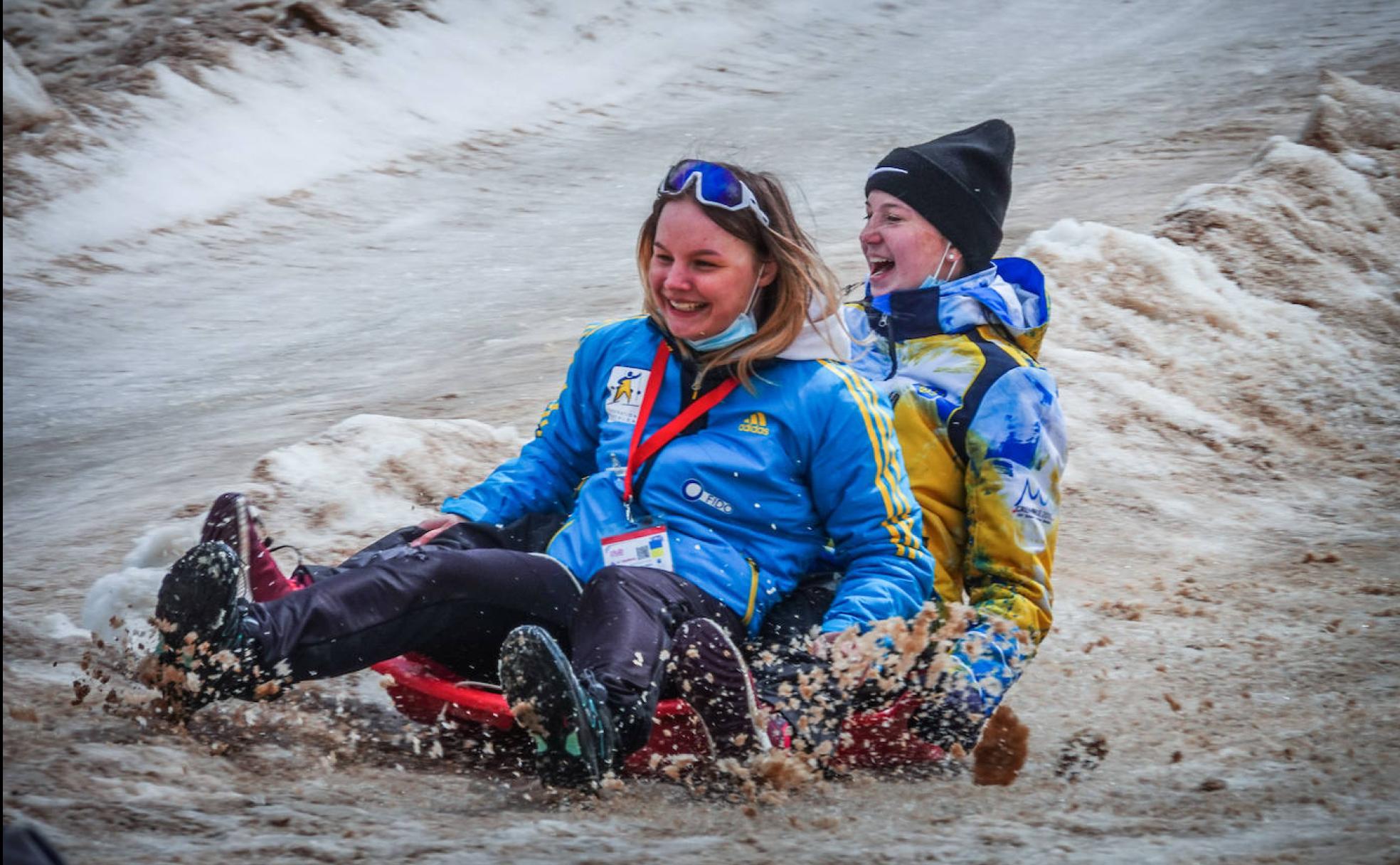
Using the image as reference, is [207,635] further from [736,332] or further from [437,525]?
[736,332]

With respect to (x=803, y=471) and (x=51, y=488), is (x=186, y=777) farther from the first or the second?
(x=51, y=488)

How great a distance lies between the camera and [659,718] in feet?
8.62

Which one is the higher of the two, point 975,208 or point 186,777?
point 975,208

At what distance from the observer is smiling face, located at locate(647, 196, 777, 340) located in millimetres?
2877

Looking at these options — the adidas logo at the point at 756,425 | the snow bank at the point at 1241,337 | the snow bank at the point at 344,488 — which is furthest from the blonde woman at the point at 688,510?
the snow bank at the point at 1241,337

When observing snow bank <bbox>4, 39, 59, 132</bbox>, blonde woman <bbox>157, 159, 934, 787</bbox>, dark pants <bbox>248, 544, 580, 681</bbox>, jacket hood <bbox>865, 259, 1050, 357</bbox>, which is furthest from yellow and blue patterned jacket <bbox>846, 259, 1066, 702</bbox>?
snow bank <bbox>4, 39, 59, 132</bbox>

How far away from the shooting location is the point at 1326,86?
864 centimetres

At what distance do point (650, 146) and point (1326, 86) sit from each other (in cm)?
423

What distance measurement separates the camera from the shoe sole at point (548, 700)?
2.30 meters

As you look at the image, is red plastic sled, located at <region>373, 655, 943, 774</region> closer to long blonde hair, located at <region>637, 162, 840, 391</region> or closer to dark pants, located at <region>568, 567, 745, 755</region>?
dark pants, located at <region>568, 567, 745, 755</region>

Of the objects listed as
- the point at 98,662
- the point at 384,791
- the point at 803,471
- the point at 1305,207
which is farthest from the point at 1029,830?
the point at 1305,207

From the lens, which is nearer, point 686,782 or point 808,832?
point 808,832

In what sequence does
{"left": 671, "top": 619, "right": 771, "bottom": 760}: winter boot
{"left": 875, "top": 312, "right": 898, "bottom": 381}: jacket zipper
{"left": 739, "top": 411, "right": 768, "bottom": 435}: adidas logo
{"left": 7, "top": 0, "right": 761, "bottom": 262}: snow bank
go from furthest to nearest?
{"left": 7, "top": 0, "right": 761, "bottom": 262}: snow bank < {"left": 875, "top": 312, "right": 898, "bottom": 381}: jacket zipper < {"left": 739, "top": 411, "right": 768, "bottom": 435}: adidas logo < {"left": 671, "top": 619, "right": 771, "bottom": 760}: winter boot

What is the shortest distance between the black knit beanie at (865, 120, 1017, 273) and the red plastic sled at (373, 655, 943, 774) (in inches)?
47.5
